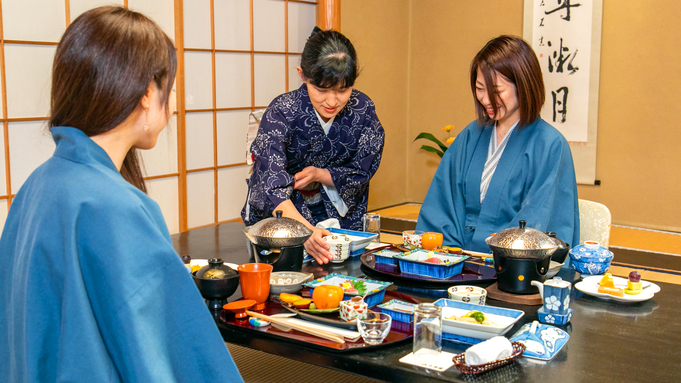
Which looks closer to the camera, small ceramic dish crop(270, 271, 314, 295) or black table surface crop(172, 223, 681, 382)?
black table surface crop(172, 223, 681, 382)

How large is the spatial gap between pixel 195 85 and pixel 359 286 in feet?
9.83


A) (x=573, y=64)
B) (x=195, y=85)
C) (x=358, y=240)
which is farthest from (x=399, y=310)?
(x=573, y=64)

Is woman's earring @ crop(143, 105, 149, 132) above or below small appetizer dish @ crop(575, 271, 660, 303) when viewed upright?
above

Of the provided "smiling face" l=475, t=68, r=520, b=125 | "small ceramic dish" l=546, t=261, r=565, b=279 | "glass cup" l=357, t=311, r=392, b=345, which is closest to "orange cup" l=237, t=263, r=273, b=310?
"glass cup" l=357, t=311, r=392, b=345

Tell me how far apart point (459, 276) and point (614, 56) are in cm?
432

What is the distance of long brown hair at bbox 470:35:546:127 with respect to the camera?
7.47ft

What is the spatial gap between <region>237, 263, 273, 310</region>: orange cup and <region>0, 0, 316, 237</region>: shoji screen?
7.59ft

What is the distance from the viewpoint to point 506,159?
2.40 meters

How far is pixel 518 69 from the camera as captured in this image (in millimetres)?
2271

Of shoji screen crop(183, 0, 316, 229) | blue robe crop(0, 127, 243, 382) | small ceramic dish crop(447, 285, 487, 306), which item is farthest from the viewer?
shoji screen crop(183, 0, 316, 229)

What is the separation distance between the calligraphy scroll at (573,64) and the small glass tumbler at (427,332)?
4.73 meters

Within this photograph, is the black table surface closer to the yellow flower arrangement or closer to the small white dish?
the small white dish

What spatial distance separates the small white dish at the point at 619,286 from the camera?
63.3 inches

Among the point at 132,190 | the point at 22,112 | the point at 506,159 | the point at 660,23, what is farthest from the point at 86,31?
the point at 660,23
